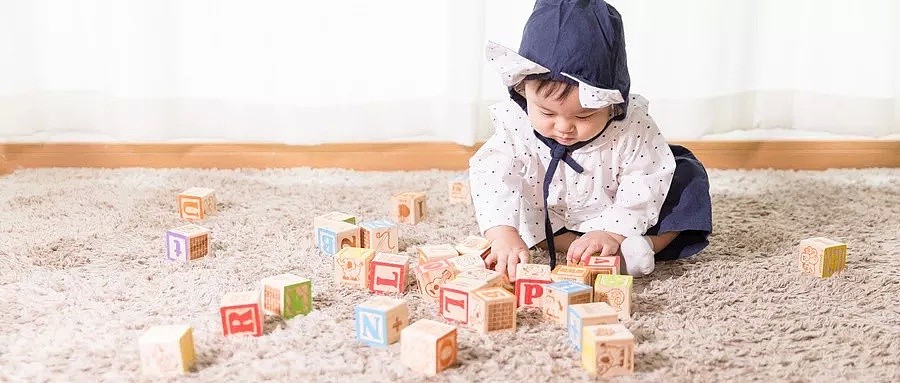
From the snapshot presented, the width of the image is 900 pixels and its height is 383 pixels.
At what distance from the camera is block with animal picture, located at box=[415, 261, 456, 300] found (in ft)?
4.23

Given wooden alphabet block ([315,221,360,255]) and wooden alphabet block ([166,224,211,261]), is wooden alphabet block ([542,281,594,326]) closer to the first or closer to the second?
wooden alphabet block ([315,221,360,255])

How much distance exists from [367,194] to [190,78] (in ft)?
1.66

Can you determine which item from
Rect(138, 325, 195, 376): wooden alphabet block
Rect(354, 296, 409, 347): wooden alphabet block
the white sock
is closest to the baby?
the white sock

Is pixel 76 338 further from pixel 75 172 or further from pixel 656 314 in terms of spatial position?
pixel 75 172

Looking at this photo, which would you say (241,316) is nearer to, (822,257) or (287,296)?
(287,296)

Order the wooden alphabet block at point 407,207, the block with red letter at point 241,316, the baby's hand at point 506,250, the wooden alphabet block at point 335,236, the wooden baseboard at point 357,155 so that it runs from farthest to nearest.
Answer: the wooden baseboard at point 357,155
the wooden alphabet block at point 407,207
the wooden alphabet block at point 335,236
the baby's hand at point 506,250
the block with red letter at point 241,316

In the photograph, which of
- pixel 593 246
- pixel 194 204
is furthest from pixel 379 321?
pixel 194 204

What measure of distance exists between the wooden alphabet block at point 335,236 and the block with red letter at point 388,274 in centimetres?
17

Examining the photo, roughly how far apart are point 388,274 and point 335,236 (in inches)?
8.0

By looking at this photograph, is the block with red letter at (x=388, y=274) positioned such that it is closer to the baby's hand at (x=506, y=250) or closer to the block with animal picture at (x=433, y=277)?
the block with animal picture at (x=433, y=277)

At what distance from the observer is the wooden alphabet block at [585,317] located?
3.59 ft

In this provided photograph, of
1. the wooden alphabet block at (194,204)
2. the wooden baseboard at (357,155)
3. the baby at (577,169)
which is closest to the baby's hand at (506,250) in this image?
the baby at (577,169)

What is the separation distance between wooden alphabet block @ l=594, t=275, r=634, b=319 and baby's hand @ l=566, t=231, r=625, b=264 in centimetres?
14

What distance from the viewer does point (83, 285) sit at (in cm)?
133
